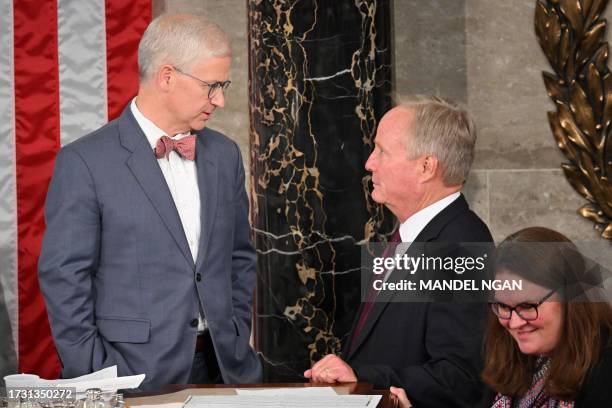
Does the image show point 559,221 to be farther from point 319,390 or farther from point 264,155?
point 319,390

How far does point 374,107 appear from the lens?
484 centimetres

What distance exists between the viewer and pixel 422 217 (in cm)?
330

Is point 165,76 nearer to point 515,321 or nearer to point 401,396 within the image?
point 401,396

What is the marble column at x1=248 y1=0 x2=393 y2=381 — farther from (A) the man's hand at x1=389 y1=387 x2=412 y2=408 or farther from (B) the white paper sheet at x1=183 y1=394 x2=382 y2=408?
(B) the white paper sheet at x1=183 y1=394 x2=382 y2=408

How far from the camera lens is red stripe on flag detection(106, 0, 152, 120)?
199 inches

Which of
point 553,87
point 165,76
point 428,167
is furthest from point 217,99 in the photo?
point 553,87

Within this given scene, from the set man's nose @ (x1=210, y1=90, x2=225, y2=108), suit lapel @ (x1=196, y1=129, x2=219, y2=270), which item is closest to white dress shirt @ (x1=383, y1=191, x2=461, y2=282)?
suit lapel @ (x1=196, y1=129, x2=219, y2=270)

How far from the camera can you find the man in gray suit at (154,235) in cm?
A: 335

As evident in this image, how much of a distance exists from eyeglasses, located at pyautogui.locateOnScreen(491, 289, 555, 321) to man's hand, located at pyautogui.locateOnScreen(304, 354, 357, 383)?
0.49 m

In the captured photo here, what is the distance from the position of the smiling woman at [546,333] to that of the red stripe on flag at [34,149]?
270cm

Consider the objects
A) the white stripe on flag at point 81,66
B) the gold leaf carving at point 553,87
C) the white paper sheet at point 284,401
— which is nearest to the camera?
the white paper sheet at point 284,401

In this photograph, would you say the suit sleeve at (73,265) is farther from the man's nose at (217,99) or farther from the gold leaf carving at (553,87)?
the gold leaf carving at (553,87)

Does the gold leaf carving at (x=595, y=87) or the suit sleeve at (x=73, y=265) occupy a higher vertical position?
the gold leaf carving at (x=595, y=87)

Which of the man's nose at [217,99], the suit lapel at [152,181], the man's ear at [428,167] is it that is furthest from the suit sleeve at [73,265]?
the man's ear at [428,167]
